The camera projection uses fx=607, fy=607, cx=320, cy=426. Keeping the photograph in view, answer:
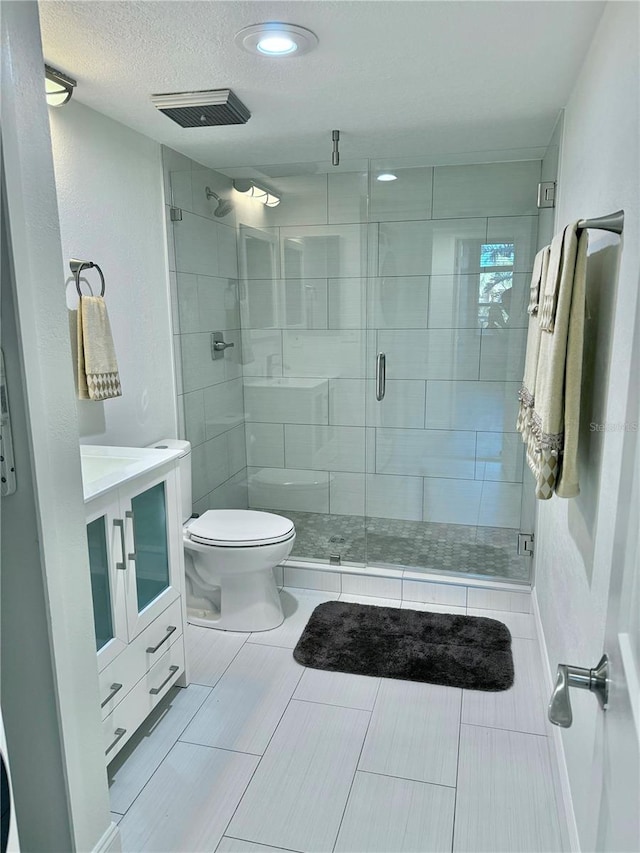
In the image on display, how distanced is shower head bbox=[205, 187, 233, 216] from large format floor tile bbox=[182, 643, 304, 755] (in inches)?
89.4

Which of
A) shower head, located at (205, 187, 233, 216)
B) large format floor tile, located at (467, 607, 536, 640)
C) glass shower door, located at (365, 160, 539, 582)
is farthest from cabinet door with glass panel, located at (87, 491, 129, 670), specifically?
shower head, located at (205, 187, 233, 216)

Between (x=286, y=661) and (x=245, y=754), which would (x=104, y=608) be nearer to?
(x=245, y=754)

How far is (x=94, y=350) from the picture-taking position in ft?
7.58

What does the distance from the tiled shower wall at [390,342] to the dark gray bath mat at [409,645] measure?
31.1 inches

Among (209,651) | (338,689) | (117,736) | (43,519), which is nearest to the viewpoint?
(43,519)

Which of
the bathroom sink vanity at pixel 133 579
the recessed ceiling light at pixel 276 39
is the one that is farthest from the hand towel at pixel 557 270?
the bathroom sink vanity at pixel 133 579

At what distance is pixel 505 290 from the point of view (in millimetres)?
3238

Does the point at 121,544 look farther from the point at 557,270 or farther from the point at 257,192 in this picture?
the point at 257,192

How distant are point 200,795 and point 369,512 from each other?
6.56 feet

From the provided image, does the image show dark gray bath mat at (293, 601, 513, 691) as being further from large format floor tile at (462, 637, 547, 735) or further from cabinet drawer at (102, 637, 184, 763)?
cabinet drawer at (102, 637, 184, 763)

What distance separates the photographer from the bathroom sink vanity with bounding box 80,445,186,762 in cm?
185

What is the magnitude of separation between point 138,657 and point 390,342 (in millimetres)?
2129

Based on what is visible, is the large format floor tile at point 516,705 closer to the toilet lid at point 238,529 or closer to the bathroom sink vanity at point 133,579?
the toilet lid at point 238,529

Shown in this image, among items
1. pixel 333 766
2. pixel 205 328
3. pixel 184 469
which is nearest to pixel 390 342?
pixel 205 328
